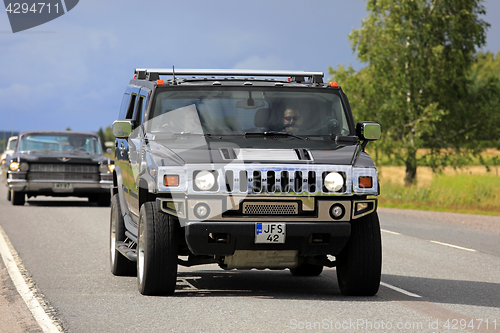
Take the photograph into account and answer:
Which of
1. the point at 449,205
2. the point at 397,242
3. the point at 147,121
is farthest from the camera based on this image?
the point at 449,205

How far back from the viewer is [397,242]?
12938 millimetres

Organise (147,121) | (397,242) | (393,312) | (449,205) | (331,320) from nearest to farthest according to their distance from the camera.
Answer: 1. (331,320)
2. (393,312)
3. (147,121)
4. (397,242)
5. (449,205)

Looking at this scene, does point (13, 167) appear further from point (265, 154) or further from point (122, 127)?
point (265, 154)

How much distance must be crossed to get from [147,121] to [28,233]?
6.32m

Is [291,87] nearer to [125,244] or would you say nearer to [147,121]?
[147,121]

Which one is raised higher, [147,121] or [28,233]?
[147,121]

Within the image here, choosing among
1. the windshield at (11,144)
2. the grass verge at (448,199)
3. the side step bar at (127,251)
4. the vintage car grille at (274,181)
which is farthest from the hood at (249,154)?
the windshield at (11,144)

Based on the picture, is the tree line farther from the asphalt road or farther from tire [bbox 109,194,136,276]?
tire [bbox 109,194,136,276]

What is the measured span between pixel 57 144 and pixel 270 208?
14.4 m

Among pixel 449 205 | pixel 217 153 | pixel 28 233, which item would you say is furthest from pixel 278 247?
pixel 449 205

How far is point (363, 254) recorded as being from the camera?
6965 mm

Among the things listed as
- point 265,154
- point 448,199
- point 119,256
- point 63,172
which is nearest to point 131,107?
point 119,256

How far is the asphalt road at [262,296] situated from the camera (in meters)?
5.98

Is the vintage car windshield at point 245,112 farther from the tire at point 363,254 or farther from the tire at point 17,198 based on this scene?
the tire at point 17,198
